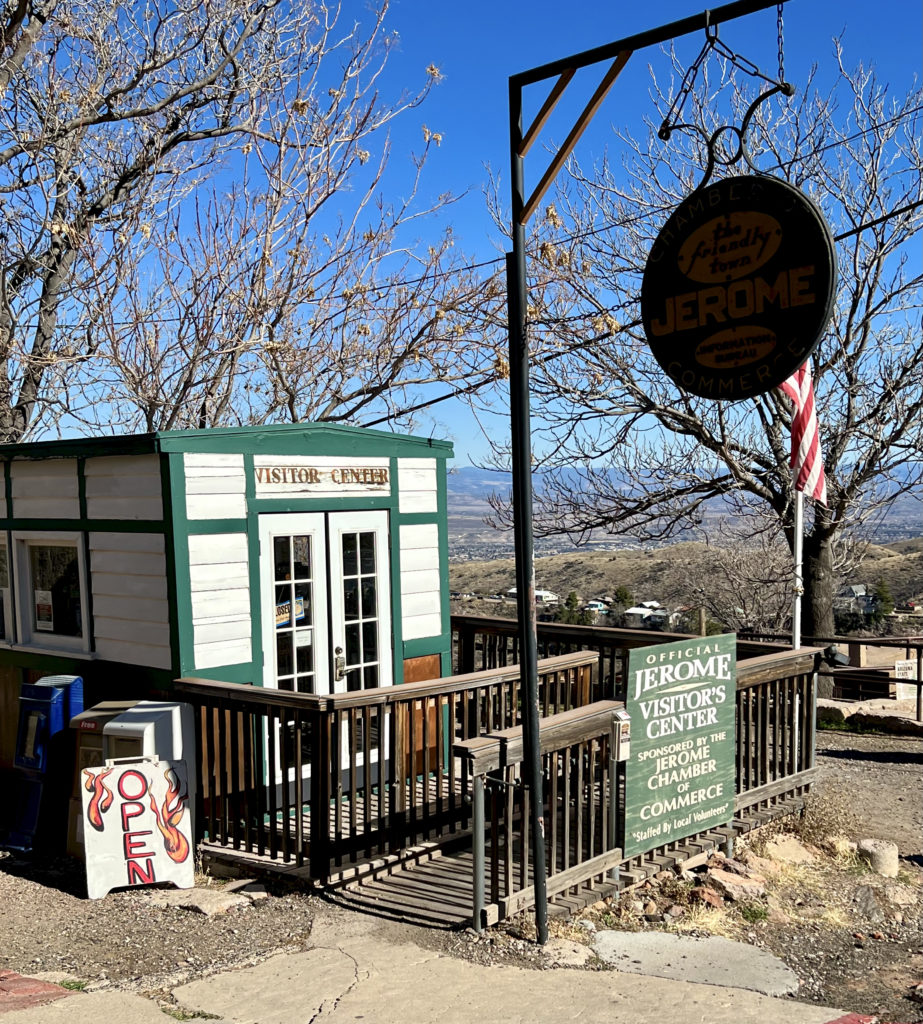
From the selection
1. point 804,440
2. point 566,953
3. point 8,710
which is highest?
point 804,440

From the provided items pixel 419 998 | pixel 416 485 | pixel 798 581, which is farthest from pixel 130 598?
pixel 798 581

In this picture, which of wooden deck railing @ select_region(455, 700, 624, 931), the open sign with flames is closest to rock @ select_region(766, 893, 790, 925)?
wooden deck railing @ select_region(455, 700, 624, 931)

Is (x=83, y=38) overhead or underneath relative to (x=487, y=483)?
overhead

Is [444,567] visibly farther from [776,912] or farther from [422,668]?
[776,912]

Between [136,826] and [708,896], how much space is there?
359 centimetres

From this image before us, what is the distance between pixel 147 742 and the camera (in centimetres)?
655

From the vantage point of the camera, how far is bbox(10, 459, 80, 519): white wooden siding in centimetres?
771

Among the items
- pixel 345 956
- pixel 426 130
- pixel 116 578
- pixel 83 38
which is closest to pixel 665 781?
pixel 345 956

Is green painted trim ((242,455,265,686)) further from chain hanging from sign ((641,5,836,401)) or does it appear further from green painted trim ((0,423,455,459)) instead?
chain hanging from sign ((641,5,836,401))

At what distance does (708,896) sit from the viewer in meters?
6.57

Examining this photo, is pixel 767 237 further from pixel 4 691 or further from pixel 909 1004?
pixel 4 691

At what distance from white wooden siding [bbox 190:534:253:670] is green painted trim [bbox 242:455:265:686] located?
3 cm

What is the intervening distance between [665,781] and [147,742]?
10.8 feet

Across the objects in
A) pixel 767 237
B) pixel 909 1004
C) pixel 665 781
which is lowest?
pixel 909 1004
